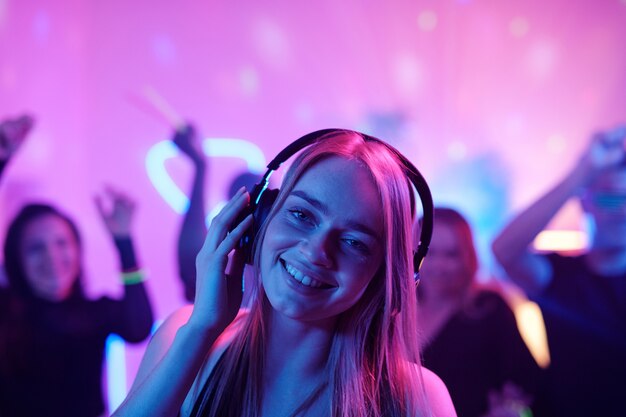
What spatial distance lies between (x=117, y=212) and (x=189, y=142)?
1.54ft

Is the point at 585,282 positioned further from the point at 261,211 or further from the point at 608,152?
the point at 261,211

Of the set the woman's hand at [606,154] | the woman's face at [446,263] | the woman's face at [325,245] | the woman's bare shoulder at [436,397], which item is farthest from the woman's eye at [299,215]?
the woman's hand at [606,154]

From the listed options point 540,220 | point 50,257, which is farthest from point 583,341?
point 50,257

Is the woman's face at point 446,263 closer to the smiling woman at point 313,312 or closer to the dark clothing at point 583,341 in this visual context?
the dark clothing at point 583,341

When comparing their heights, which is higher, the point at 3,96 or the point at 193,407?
the point at 3,96

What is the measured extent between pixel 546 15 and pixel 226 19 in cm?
168

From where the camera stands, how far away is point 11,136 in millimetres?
2111

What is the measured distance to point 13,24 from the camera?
2223 millimetres

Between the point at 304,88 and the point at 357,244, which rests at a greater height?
the point at 304,88

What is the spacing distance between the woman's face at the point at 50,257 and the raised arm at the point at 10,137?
29 centimetres

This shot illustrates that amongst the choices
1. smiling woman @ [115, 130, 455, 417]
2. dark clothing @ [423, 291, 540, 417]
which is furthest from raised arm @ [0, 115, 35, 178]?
dark clothing @ [423, 291, 540, 417]

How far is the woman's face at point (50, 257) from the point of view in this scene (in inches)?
82.5

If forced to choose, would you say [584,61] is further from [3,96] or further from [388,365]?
[3,96]

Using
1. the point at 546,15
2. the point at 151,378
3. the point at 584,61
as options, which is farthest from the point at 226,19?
the point at 151,378
